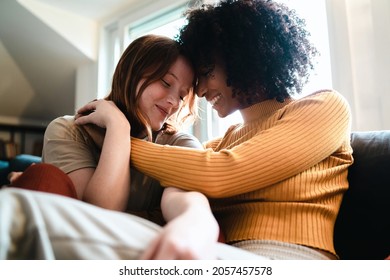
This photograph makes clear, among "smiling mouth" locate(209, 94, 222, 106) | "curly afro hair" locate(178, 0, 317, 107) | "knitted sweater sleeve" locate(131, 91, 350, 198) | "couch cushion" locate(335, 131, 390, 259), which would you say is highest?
"curly afro hair" locate(178, 0, 317, 107)

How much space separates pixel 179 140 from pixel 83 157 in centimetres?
27

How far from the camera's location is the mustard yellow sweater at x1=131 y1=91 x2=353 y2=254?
0.65m

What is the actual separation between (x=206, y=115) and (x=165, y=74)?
0.97m

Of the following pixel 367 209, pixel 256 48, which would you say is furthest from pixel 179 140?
pixel 367 209

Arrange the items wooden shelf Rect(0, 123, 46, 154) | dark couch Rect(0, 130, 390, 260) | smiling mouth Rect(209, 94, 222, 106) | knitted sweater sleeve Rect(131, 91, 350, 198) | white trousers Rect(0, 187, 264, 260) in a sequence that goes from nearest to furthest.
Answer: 1. white trousers Rect(0, 187, 264, 260)
2. knitted sweater sleeve Rect(131, 91, 350, 198)
3. dark couch Rect(0, 130, 390, 260)
4. smiling mouth Rect(209, 94, 222, 106)
5. wooden shelf Rect(0, 123, 46, 154)

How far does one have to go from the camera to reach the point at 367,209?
0.78 m

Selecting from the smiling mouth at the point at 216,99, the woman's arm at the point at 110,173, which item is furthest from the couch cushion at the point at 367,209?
the woman's arm at the point at 110,173

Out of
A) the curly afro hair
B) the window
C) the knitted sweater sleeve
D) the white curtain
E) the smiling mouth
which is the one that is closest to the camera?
the knitted sweater sleeve

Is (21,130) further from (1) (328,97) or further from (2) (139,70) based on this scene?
(1) (328,97)

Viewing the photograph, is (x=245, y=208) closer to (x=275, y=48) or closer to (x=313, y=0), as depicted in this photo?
(x=275, y=48)

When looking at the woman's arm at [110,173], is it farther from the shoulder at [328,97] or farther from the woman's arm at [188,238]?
the shoulder at [328,97]

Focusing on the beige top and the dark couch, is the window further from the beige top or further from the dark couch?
the beige top

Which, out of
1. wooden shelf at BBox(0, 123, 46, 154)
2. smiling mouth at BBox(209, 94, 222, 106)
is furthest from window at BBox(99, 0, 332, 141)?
wooden shelf at BBox(0, 123, 46, 154)
